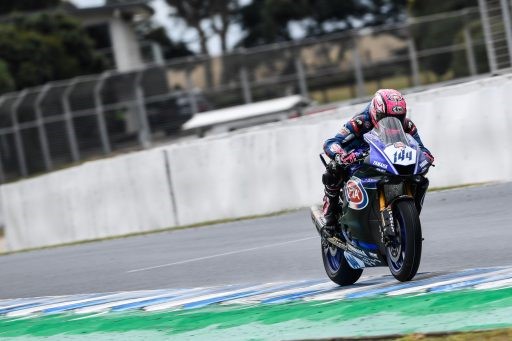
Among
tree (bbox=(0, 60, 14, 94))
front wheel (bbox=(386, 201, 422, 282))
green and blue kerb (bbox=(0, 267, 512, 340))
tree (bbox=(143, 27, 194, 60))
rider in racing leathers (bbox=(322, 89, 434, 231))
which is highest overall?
tree (bbox=(143, 27, 194, 60))

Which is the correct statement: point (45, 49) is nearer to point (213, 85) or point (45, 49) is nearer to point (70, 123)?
point (70, 123)

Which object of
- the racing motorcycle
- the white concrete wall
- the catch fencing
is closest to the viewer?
the racing motorcycle

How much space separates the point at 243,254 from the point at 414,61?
60.7ft

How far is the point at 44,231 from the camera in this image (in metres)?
21.4

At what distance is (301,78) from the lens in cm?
3145

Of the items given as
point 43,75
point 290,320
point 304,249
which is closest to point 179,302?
point 290,320

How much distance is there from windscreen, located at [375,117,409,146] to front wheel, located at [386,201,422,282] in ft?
1.41

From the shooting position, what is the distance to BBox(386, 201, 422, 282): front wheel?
7.90 m

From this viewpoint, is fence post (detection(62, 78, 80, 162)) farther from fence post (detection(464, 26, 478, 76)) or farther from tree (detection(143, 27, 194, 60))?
tree (detection(143, 27, 194, 60))

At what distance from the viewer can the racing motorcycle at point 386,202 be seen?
26.4 feet

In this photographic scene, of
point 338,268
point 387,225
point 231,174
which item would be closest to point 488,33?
point 231,174

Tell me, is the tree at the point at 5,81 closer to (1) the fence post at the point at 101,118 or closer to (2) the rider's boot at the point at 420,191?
(1) the fence post at the point at 101,118

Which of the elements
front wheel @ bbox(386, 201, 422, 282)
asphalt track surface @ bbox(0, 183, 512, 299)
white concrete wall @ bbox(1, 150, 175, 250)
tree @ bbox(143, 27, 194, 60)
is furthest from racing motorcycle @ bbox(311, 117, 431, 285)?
tree @ bbox(143, 27, 194, 60)

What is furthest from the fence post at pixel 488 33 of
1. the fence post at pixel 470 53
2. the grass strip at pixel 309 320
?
the grass strip at pixel 309 320
